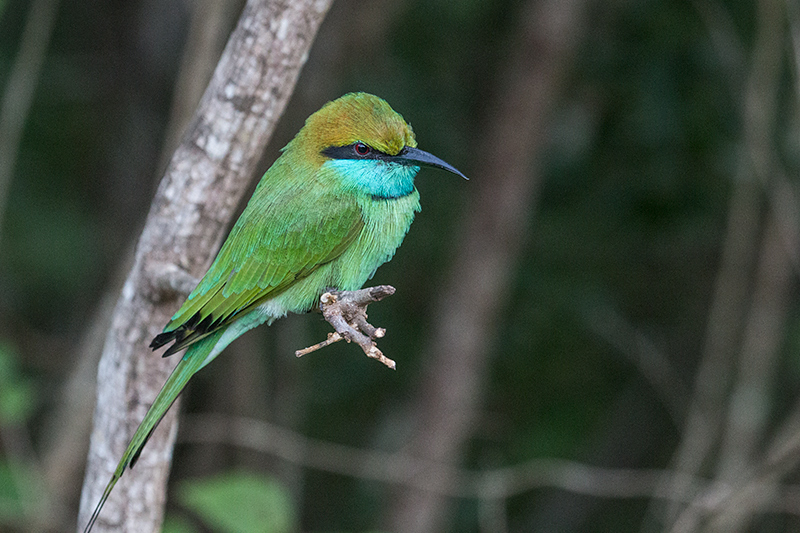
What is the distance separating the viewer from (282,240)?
8.00ft

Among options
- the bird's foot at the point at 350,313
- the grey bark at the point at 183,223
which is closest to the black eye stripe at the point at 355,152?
the grey bark at the point at 183,223

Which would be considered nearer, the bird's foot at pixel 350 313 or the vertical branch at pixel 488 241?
the bird's foot at pixel 350 313

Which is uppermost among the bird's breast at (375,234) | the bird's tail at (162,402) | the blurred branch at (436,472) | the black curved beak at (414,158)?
the black curved beak at (414,158)

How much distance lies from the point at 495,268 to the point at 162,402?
2216 millimetres

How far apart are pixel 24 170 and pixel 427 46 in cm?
218

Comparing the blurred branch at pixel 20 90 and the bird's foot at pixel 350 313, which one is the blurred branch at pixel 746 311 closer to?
the bird's foot at pixel 350 313

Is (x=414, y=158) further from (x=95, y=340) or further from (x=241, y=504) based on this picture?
(x=95, y=340)

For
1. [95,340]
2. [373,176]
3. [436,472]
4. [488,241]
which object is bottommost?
[436,472]

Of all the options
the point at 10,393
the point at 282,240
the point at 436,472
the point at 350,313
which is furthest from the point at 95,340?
the point at 350,313

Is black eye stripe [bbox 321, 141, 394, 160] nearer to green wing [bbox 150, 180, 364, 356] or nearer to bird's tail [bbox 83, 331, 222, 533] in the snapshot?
green wing [bbox 150, 180, 364, 356]

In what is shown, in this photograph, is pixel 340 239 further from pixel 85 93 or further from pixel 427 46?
pixel 85 93

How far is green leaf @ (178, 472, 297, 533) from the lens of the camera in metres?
2.92

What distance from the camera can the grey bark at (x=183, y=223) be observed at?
2.16 m

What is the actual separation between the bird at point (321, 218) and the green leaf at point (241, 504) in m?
0.62
